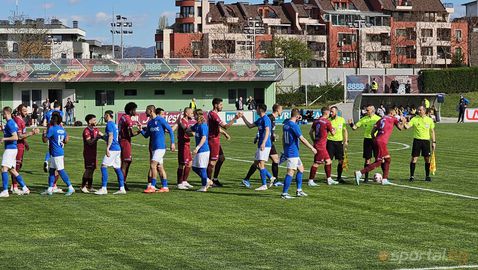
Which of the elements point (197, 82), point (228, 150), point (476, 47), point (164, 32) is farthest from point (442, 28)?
point (228, 150)

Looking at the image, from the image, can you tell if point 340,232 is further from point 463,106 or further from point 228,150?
point 463,106

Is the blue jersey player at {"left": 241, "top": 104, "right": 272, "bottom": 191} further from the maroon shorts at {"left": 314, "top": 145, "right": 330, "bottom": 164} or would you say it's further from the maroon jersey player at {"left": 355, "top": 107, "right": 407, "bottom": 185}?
the maroon jersey player at {"left": 355, "top": 107, "right": 407, "bottom": 185}

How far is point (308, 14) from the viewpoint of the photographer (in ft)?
438

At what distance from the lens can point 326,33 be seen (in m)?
131

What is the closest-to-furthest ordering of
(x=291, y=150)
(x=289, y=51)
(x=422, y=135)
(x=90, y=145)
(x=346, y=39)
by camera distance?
(x=291, y=150)
(x=90, y=145)
(x=422, y=135)
(x=289, y=51)
(x=346, y=39)

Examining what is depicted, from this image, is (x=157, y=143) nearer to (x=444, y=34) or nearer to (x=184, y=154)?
(x=184, y=154)

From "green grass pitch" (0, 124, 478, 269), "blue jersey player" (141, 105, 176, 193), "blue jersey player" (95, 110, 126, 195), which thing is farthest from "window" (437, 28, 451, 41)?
"blue jersey player" (95, 110, 126, 195)

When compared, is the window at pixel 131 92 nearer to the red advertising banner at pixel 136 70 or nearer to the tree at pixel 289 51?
the red advertising banner at pixel 136 70

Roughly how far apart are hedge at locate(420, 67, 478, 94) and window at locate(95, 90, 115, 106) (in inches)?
1289

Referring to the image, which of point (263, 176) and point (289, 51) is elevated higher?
point (289, 51)

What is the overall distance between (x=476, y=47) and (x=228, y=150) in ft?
333

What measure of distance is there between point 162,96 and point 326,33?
57.0 m

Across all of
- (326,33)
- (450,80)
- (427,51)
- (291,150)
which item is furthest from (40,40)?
(291,150)

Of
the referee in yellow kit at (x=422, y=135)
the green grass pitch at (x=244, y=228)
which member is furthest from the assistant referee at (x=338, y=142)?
the referee in yellow kit at (x=422, y=135)
